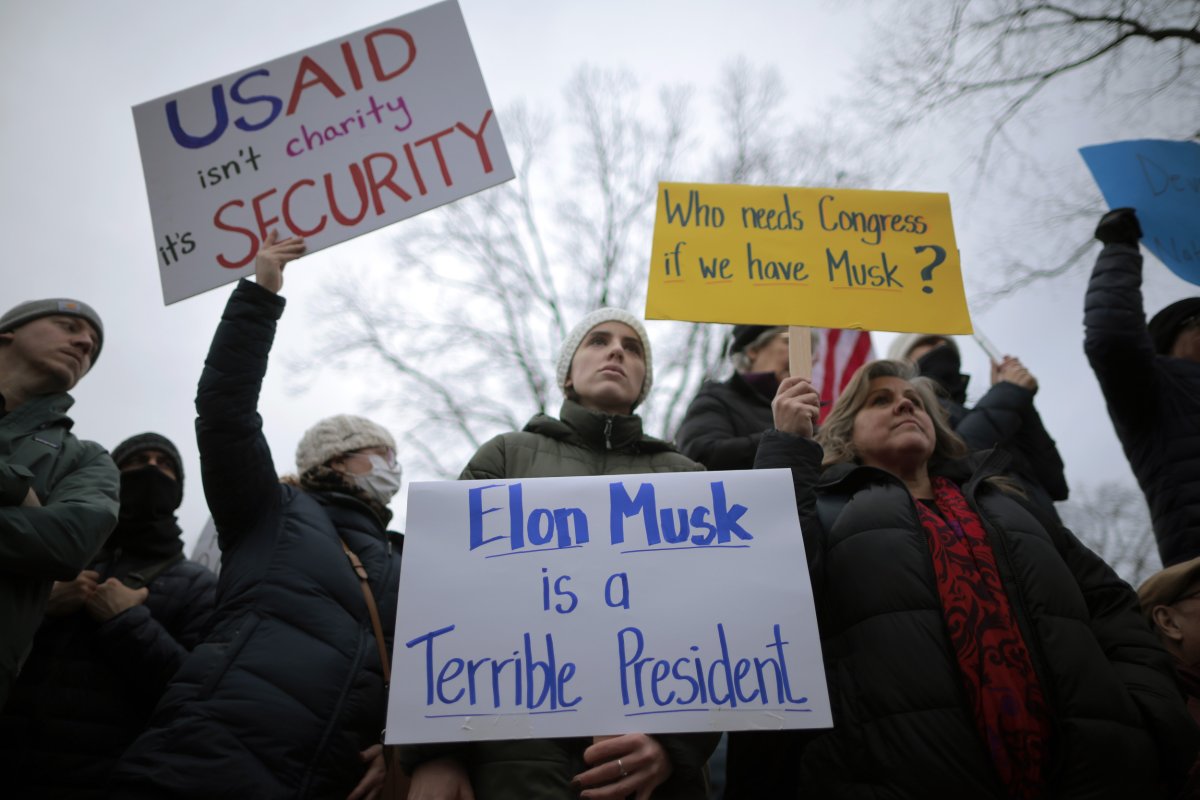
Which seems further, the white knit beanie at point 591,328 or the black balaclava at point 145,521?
the black balaclava at point 145,521

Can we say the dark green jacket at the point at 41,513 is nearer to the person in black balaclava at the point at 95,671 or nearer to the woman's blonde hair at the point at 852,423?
the person in black balaclava at the point at 95,671

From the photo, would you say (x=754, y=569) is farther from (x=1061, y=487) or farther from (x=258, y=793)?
(x=1061, y=487)

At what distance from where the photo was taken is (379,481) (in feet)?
9.08

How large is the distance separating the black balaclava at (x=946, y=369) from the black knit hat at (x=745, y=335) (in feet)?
2.63

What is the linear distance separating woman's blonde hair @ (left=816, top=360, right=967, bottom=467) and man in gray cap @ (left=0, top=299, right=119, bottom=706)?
7.66 ft

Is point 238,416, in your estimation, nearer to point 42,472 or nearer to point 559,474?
point 42,472

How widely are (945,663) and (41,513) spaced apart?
2.47 m

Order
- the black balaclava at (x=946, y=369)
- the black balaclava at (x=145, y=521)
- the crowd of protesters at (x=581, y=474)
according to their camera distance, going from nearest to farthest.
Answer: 1. the crowd of protesters at (x=581, y=474)
2. the black balaclava at (x=145, y=521)
3. the black balaclava at (x=946, y=369)

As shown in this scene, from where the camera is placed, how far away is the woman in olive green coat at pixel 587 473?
1.61 meters

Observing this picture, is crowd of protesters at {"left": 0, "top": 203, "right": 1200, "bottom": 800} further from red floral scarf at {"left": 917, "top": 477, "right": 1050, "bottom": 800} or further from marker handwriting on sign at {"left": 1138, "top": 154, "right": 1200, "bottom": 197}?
marker handwriting on sign at {"left": 1138, "top": 154, "right": 1200, "bottom": 197}

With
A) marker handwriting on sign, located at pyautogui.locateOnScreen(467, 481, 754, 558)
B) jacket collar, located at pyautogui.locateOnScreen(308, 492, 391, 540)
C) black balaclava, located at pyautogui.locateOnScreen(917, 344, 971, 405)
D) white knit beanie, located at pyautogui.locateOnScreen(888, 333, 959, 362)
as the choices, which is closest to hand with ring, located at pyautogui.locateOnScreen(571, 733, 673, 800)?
marker handwriting on sign, located at pyautogui.locateOnScreen(467, 481, 754, 558)

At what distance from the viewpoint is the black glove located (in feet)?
10.7

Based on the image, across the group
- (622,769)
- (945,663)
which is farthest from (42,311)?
(945,663)

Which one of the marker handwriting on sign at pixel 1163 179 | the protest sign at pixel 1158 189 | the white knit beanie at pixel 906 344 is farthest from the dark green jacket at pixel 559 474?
the marker handwriting on sign at pixel 1163 179
